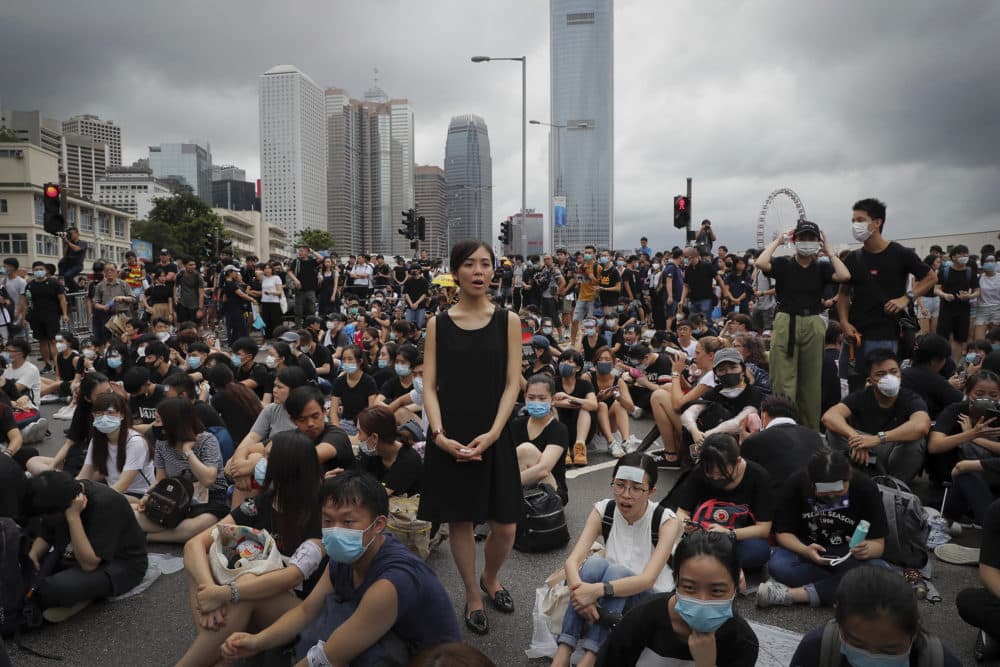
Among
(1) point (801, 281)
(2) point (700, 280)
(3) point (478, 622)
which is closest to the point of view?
(3) point (478, 622)

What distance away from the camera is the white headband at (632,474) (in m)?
3.32

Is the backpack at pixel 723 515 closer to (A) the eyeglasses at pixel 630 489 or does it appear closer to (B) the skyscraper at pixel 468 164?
(A) the eyeglasses at pixel 630 489

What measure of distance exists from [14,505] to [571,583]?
11.0 ft

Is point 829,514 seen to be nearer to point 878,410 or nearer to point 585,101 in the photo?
point 878,410

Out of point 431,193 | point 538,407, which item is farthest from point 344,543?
point 431,193

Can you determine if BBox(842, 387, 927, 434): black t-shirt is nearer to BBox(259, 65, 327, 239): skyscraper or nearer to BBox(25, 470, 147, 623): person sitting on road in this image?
BBox(25, 470, 147, 623): person sitting on road

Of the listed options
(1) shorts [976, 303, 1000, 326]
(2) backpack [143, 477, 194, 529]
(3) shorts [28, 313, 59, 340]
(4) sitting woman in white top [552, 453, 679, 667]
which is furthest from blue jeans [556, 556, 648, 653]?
(3) shorts [28, 313, 59, 340]

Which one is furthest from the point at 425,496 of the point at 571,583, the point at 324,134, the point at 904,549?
the point at 324,134

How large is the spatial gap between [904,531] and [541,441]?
252 centimetres

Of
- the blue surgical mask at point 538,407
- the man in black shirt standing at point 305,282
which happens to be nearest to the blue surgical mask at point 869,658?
the blue surgical mask at point 538,407

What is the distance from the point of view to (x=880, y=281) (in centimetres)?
577

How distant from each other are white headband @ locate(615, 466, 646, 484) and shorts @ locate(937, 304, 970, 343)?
10090 millimetres

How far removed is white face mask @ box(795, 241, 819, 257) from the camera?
5.96 metres

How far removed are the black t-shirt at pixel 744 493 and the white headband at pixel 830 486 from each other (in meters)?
0.43
